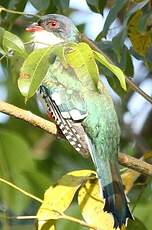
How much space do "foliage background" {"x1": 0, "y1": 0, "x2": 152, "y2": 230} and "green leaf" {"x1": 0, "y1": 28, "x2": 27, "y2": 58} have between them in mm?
256

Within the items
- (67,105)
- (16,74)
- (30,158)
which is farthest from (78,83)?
(30,158)

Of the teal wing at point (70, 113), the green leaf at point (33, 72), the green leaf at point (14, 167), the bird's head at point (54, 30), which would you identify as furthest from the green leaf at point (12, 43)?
the green leaf at point (14, 167)

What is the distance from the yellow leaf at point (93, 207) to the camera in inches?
137

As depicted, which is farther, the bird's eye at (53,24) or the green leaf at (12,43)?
the bird's eye at (53,24)

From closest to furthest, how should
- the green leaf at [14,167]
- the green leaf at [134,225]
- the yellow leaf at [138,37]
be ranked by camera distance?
the green leaf at [134,225] < the yellow leaf at [138,37] < the green leaf at [14,167]

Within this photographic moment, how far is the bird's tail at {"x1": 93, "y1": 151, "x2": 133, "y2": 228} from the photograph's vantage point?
3.47 meters

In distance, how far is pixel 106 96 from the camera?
3811 mm

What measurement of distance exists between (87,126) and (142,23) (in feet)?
1.79

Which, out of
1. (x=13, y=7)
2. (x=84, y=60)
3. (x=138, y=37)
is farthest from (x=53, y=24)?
(x=84, y=60)

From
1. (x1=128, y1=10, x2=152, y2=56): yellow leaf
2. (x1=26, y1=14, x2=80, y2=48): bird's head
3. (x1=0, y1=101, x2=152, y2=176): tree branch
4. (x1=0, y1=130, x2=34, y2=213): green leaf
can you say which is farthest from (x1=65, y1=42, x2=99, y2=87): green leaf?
(x1=0, y1=130, x2=34, y2=213): green leaf

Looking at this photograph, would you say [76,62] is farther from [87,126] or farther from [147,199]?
[147,199]

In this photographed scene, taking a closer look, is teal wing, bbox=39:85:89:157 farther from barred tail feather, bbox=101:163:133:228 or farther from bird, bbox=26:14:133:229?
barred tail feather, bbox=101:163:133:228

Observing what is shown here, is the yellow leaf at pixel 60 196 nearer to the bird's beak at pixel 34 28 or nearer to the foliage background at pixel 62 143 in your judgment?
the foliage background at pixel 62 143

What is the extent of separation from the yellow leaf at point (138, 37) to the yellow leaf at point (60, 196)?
2.13 feet
